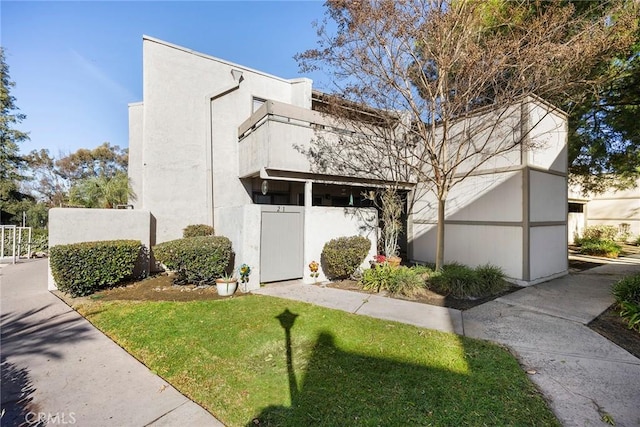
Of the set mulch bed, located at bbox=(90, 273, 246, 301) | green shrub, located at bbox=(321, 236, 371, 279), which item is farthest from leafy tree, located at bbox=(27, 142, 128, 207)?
green shrub, located at bbox=(321, 236, 371, 279)

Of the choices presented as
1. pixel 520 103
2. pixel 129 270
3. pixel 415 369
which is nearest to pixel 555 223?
pixel 520 103

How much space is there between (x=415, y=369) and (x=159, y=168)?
9.47m

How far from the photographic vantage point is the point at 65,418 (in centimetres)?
268

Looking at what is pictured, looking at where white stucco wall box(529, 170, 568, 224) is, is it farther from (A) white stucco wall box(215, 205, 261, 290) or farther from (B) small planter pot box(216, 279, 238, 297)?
(B) small planter pot box(216, 279, 238, 297)

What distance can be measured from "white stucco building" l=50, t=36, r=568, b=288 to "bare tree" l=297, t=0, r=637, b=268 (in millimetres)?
519

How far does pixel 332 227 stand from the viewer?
8.52 m

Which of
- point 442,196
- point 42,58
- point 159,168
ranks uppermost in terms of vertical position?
point 42,58

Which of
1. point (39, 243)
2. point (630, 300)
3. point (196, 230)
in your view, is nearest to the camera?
point (630, 300)

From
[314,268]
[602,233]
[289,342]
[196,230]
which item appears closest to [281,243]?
[314,268]

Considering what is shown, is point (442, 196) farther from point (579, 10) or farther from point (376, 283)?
point (579, 10)

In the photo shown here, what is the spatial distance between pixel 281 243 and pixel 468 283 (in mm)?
4799

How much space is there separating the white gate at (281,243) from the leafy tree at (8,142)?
21.0 metres

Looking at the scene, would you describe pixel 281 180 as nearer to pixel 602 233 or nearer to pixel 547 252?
pixel 547 252

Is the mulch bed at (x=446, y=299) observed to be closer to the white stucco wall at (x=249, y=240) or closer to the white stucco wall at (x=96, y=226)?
the white stucco wall at (x=249, y=240)
